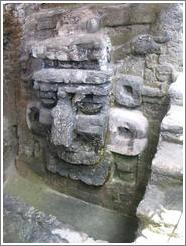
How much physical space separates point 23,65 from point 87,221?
1701 millimetres

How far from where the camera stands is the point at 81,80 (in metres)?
3.02

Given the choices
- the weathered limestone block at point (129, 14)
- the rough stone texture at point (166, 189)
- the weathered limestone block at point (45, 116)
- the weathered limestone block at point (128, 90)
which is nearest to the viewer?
the rough stone texture at point (166, 189)

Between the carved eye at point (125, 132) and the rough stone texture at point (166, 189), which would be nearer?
the rough stone texture at point (166, 189)

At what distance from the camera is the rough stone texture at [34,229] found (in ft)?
8.81

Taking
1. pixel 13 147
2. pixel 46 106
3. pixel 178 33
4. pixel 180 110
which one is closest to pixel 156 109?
pixel 180 110

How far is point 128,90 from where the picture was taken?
3.18 metres

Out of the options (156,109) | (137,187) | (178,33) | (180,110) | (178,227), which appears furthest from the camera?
(137,187)

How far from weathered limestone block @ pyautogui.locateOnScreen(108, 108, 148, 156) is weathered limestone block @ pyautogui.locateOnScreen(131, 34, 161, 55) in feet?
1.77

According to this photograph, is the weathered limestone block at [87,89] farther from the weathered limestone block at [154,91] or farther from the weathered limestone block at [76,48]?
the weathered limestone block at [154,91]

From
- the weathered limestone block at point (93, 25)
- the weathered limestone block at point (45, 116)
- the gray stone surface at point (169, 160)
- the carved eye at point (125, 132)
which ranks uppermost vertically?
the weathered limestone block at point (93, 25)

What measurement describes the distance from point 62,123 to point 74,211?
3.20ft

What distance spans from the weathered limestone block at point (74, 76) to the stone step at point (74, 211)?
1.22 m

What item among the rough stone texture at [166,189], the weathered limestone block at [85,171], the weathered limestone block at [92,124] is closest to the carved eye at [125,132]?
the weathered limestone block at [92,124]

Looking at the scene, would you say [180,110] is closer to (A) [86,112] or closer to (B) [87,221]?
(A) [86,112]
